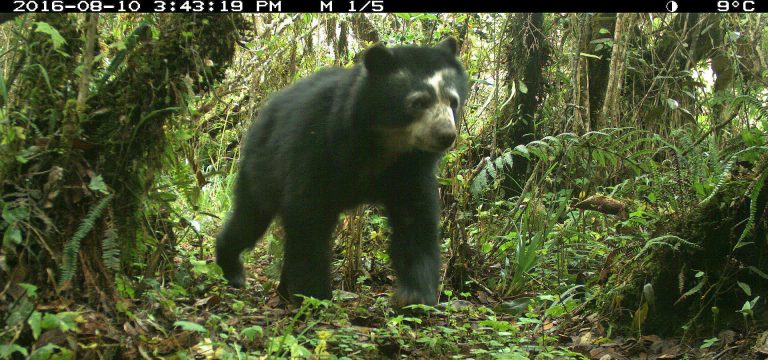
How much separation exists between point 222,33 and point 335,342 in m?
1.59

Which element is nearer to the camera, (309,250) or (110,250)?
(110,250)

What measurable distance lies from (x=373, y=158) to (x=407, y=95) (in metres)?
0.47

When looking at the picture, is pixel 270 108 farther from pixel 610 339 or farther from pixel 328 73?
pixel 610 339

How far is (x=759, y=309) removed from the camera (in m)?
3.67

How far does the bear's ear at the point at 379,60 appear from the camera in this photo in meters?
4.50

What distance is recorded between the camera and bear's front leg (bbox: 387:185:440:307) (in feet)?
15.1

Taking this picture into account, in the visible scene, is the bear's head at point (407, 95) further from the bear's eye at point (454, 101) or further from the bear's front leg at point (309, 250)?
the bear's front leg at point (309, 250)

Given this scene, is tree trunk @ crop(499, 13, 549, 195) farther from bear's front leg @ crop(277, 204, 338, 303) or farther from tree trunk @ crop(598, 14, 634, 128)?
bear's front leg @ crop(277, 204, 338, 303)

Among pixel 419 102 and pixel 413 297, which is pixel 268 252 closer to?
pixel 413 297

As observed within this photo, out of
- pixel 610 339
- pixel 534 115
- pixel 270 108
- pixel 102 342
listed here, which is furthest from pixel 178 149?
pixel 534 115

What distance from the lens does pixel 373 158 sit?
187 inches

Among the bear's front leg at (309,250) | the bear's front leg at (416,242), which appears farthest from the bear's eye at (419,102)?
the bear's front leg at (309,250)

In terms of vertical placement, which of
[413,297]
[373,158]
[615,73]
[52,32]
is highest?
[615,73]

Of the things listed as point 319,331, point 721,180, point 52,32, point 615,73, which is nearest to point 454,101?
point 721,180
